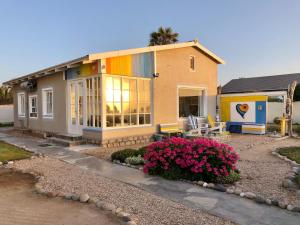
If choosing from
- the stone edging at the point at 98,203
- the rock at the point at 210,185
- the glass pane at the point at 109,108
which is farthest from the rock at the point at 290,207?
the glass pane at the point at 109,108

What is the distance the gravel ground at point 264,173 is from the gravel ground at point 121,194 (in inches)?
68.3

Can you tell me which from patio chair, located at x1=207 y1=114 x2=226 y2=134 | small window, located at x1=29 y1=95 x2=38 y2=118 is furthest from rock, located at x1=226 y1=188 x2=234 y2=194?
small window, located at x1=29 y1=95 x2=38 y2=118

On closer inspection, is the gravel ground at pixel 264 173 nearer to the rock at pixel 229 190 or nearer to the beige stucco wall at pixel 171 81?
the rock at pixel 229 190

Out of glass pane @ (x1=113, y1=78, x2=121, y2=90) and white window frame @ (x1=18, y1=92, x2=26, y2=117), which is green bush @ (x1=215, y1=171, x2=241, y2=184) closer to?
glass pane @ (x1=113, y1=78, x2=121, y2=90)

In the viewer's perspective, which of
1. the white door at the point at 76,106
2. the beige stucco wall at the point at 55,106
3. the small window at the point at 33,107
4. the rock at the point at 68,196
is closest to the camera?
the rock at the point at 68,196

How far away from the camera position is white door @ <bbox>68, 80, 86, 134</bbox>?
1136 cm

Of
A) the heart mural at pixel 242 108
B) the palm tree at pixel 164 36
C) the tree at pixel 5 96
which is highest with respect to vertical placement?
the palm tree at pixel 164 36

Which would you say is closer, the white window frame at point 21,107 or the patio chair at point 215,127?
the patio chair at point 215,127

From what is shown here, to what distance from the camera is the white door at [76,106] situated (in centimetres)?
1136

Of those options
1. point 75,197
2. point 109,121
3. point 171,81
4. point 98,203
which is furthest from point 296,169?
point 171,81

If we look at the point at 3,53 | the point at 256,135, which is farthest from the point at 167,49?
the point at 3,53

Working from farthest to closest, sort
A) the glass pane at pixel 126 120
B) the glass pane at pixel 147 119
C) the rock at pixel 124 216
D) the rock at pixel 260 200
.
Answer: the glass pane at pixel 147 119, the glass pane at pixel 126 120, the rock at pixel 260 200, the rock at pixel 124 216

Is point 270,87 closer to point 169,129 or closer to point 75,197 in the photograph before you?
point 169,129

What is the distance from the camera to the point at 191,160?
5.71 meters
